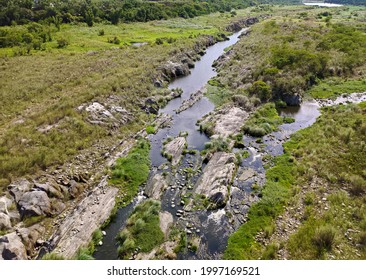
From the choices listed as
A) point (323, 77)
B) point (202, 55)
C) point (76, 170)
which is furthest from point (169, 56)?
point (76, 170)

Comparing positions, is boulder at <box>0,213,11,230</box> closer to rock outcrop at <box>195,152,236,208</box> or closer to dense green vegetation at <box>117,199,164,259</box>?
dense green vegetation at <box>117,199,164,259</box>

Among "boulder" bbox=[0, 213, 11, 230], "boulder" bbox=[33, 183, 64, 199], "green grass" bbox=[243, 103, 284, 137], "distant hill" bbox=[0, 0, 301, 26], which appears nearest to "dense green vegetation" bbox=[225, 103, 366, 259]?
"green grass" bbox=[243, 103, 284, 137]

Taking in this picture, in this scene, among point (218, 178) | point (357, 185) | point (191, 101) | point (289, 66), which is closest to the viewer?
point (357, 185)

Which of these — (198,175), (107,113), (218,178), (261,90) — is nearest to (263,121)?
(261,90)

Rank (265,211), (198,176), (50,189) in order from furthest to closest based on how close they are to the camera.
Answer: (198,176) → (50,189) → (265,211)

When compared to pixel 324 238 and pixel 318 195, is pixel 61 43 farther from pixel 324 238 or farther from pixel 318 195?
pixel 324 238

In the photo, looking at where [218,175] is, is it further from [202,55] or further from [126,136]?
[202,55]

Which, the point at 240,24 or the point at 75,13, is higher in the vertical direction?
the point at 75,13
